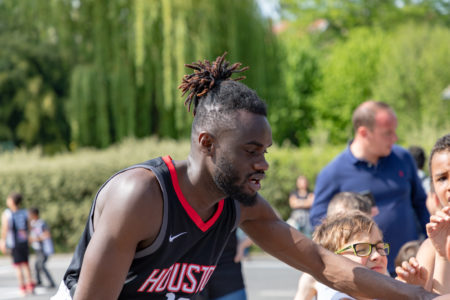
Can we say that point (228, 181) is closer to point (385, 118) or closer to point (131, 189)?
point (131, 189)

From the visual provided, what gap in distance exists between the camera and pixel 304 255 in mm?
3068

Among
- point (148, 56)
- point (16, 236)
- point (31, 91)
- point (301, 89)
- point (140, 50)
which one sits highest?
point (140, 50)

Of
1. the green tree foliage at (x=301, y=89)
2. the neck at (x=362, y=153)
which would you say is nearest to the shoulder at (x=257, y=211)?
the neck at (x=362, y=153)

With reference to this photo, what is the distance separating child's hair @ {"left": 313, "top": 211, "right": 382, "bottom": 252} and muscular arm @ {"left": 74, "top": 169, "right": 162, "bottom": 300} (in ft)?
4.74

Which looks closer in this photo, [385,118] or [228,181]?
[228,181]

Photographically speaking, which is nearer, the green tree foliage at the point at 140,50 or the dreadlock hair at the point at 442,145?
the dreadlock hair at the point at 442,145

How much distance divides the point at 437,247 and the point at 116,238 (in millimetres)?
1433

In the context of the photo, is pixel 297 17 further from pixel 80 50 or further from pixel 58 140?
pixel 80 50

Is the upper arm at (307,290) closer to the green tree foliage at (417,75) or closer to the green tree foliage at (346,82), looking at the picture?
the green tree foliage at (417,75)

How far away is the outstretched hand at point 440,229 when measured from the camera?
2.81m

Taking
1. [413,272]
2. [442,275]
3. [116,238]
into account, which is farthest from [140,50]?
[116,238]

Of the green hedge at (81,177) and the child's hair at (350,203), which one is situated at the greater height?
the child's hair at (350,203)

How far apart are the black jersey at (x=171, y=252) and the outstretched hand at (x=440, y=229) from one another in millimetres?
877

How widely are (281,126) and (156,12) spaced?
15229 mm
